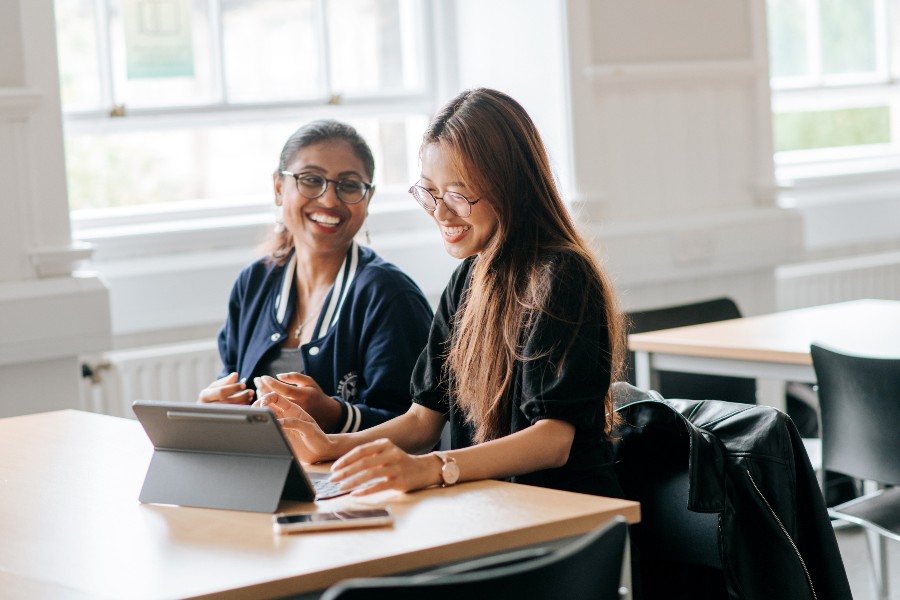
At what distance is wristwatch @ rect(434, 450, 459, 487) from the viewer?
1.87m

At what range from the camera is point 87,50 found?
4008 millimetres

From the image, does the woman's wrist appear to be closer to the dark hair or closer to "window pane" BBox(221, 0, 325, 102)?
the dark hair

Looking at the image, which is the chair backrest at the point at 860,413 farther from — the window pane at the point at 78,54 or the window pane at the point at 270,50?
the window pane at the point at 78,54

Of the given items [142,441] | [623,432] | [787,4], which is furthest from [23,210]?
[787,4]

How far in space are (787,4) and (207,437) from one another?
4.56m

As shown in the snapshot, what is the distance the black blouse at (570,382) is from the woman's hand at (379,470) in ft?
0.85

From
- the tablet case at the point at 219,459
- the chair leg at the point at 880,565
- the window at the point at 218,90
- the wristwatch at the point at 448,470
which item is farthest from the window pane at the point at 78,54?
the chair leg at the point at 880,565

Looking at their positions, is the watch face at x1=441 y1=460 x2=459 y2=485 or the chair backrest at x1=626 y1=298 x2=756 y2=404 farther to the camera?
Result: the chair backrest at x1=626 y1=298 x2=756 y2=404

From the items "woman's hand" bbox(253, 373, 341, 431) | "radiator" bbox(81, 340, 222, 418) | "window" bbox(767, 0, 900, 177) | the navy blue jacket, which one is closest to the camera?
"woman's hand" bbox(253, 373, 341, 431)

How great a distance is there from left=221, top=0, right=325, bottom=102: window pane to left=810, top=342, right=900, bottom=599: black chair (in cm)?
222

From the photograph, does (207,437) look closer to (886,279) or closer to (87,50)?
(87,50)

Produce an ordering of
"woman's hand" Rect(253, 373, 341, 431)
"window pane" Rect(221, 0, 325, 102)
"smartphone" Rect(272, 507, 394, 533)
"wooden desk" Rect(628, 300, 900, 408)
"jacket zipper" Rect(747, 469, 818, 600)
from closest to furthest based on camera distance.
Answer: "smartphone" Rect(272, 507, 394, 533) → "jacket zipper" Rect(747, 469, 818, 600) → "woman's hand" Rect(253, 373, 341, 431) → "wooden desk" Rect(628, 300, 900, 408) → "window pane" Rect(221, 0, 325, 102)

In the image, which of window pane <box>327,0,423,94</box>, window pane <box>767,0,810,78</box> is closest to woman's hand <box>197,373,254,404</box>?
window pane <box>327,0,423,94</box>

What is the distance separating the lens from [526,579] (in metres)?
1.30
